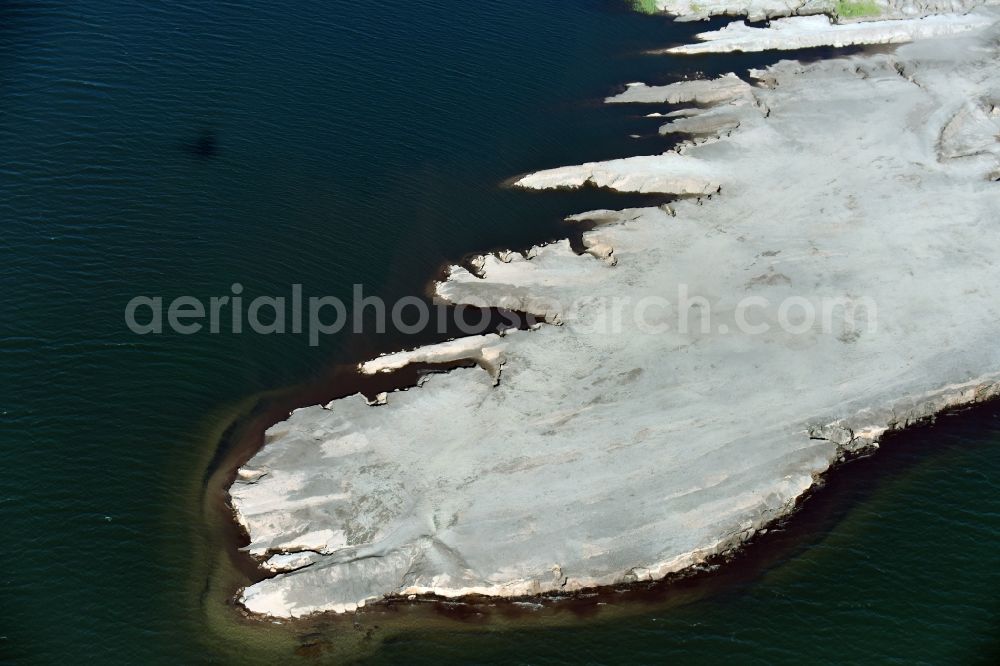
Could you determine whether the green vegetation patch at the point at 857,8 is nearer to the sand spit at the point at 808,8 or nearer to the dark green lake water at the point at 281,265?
the sand spit at the point at 808,8

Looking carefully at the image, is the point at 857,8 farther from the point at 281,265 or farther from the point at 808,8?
the point at 281,265

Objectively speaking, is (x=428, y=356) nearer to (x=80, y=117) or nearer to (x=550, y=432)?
(x=550, y=432)

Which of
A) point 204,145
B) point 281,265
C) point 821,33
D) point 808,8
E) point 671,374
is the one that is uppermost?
point 808,8

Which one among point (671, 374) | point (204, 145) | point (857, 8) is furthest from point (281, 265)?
point (857, 8)

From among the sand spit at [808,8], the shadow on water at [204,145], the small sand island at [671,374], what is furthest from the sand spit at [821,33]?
the shadow on water at [204,145]

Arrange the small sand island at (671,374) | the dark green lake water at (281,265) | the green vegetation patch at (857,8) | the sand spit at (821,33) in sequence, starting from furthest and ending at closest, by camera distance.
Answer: the green vegetation patch at (857,8), the sand spit at (821,33), the small sand island at (671,374), the dark green lake water at (281,265)

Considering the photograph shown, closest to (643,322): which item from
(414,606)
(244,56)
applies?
(414,606)
